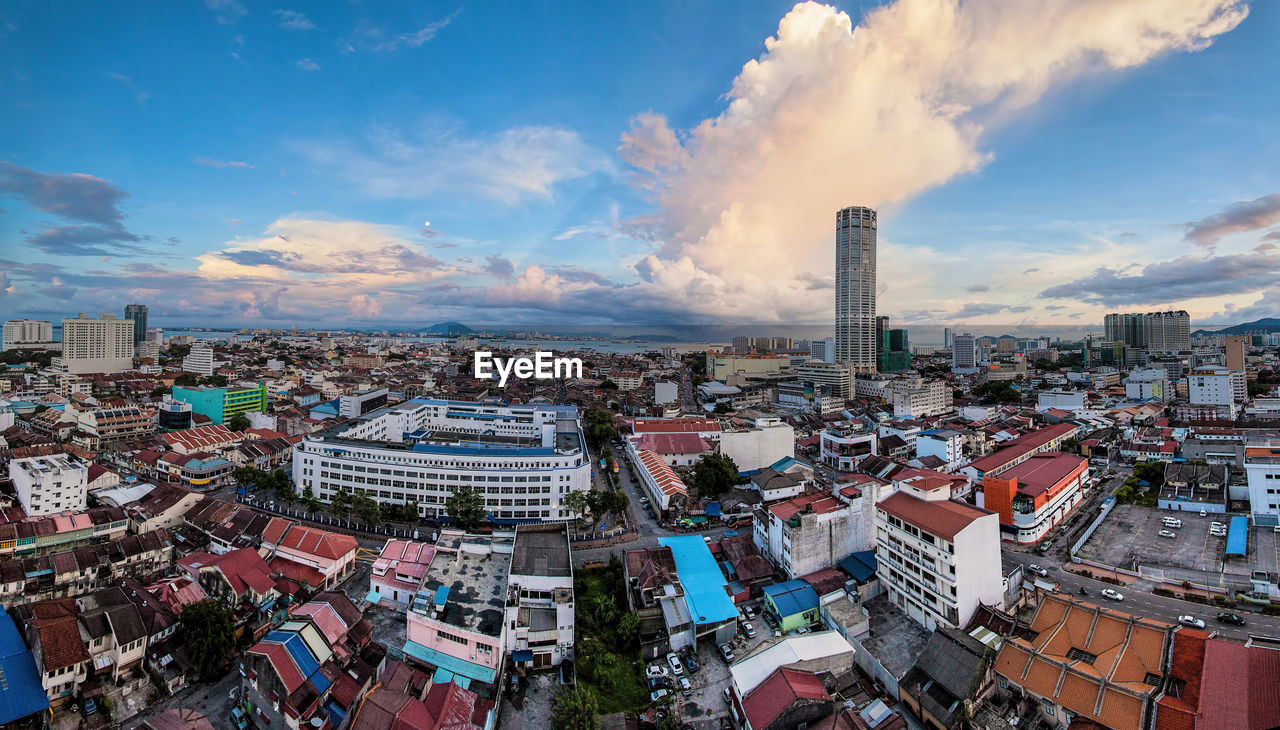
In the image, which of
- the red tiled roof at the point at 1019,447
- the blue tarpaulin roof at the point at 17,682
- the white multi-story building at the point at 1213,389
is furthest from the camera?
the white multi-story building at the point at 1213,389

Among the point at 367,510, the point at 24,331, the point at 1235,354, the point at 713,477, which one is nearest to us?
the point at 367,510

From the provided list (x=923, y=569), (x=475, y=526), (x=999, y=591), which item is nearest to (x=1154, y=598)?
(x=999, y=591)

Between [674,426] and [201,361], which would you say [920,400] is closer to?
[674,426]

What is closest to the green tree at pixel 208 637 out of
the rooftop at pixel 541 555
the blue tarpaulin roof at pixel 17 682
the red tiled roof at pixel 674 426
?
the blue tarpaulin roof at pixel 17 682

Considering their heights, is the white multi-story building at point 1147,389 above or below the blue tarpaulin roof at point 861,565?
above

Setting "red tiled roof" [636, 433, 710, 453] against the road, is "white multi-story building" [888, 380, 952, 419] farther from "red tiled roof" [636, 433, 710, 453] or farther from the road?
the road

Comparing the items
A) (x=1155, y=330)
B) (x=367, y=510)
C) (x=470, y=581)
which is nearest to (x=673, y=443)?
(x=367, y=510)

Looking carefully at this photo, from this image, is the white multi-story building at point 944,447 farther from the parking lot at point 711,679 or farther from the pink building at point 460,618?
the pink building at point 460,618
